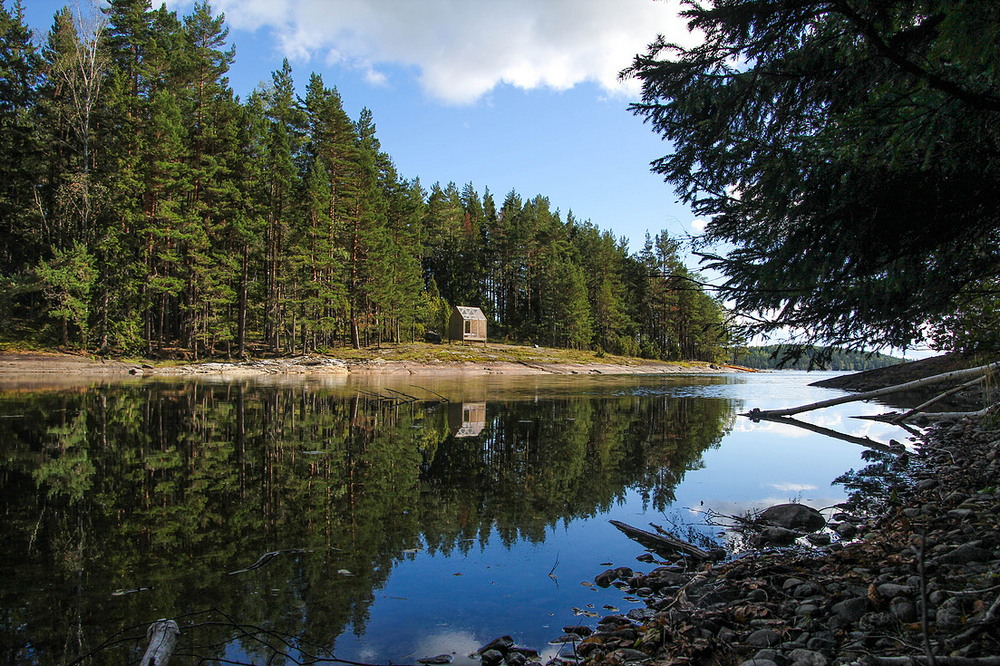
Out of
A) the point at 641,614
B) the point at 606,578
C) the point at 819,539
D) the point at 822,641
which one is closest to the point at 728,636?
the point at 822,641

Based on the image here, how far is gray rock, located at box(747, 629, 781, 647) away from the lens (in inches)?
135

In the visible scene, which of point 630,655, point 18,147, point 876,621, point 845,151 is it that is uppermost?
point 18,147

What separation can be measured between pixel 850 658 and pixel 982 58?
3.81 metres

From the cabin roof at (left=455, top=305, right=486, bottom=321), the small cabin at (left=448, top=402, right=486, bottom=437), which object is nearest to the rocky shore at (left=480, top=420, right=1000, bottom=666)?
the small cabin at (left=448, top=402, right=486, bottom=437)

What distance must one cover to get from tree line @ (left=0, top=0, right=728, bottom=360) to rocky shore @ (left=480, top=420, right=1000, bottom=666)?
2115 centimetres

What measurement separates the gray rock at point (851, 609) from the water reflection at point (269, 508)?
8.52 feet

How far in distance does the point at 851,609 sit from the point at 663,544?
2.66 metres

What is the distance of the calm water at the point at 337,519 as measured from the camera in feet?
13.9

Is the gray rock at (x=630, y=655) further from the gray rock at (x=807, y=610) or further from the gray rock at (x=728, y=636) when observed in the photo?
the gray rock at (x=807, y=610)

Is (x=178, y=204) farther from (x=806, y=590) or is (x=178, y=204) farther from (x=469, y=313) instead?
(x=806, y=590)

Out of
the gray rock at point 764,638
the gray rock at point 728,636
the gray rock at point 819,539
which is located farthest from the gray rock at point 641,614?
the gray rock at point 819,539

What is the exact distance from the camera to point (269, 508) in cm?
718

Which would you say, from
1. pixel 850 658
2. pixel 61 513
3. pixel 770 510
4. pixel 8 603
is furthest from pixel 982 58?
pixel 61 513

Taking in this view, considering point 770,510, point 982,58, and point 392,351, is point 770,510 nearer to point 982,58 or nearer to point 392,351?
point 982,58
